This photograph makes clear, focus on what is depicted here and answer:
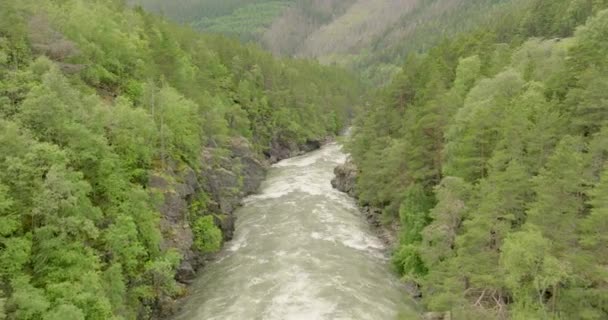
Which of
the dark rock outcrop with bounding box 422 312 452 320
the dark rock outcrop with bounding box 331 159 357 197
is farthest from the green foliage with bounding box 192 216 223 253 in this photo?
the dark rock outcrop with bounding box 331 159 357 197

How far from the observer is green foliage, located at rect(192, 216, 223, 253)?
163 ft

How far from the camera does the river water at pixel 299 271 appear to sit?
126 feet

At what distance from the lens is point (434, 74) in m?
63.2

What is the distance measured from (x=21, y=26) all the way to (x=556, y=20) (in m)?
85.6

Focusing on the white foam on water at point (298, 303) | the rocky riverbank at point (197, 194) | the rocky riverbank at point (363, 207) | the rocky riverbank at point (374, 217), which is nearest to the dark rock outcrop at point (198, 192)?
the rocky riverbank at point (197, 194)

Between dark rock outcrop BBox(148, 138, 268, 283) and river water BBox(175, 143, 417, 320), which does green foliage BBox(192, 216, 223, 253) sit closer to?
dark rock outcrop BBox(148, 138, 268, 283)

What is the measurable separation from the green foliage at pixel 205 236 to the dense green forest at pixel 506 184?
16.9 m

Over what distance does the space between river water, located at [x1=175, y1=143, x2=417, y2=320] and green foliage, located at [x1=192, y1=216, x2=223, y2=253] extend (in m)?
1.35

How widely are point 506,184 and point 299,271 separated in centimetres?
1930

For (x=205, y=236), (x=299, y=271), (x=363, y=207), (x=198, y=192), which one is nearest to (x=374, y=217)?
(x=363, y=207)

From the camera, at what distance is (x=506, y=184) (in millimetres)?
33469

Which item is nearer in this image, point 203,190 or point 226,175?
point 203,190

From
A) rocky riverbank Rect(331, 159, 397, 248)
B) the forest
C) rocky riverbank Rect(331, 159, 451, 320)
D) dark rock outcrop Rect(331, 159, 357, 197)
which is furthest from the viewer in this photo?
dark rock outcrop Rect(331, 159, 357, 197)

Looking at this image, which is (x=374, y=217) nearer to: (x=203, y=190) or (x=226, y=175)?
(x=226, y=175)
